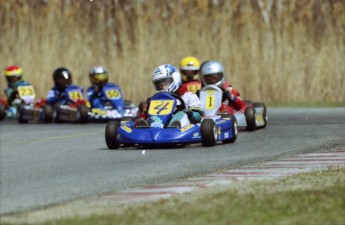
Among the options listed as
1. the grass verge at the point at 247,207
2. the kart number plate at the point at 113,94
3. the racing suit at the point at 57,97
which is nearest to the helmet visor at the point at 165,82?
the grass verge at the point at 247,207

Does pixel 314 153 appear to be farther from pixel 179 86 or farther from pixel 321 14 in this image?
pixel 321 14

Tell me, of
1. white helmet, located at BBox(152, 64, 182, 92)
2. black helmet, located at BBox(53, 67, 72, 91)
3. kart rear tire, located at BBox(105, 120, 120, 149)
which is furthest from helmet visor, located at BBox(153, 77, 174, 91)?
black helmet, located at BBox(53, 67, 72, 91)

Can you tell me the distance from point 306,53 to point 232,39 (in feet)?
5.64

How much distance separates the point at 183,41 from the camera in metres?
26.2

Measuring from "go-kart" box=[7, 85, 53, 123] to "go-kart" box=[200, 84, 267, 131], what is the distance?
5.03 meters

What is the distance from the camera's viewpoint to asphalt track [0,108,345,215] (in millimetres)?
9562

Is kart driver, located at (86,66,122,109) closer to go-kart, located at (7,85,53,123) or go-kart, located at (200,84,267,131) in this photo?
go-kart, located at (7,85,53,123)

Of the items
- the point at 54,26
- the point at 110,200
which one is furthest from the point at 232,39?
the point at 110,200

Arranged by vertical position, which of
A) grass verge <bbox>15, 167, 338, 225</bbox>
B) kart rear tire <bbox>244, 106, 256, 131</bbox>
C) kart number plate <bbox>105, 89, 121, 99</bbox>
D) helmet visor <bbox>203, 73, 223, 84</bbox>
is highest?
helmet visor <bbox>203, 73, 223, 84</bbox>

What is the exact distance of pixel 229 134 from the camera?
14.9 m

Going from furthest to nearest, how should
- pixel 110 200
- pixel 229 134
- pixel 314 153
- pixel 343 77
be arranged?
pixel 343 77
pixel 229 134
pixel 314 153
pixel 110 200

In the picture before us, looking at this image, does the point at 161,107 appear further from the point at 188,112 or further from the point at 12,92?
the point at 12,92

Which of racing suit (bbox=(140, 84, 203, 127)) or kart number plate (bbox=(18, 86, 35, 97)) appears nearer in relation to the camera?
racing suit (bbox=(140, 84, 203, 127))

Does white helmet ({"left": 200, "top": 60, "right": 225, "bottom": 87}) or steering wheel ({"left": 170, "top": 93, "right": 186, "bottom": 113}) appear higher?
white helmet ({"left": 200, "top": 60, "right": 225, "bottom": 87})
